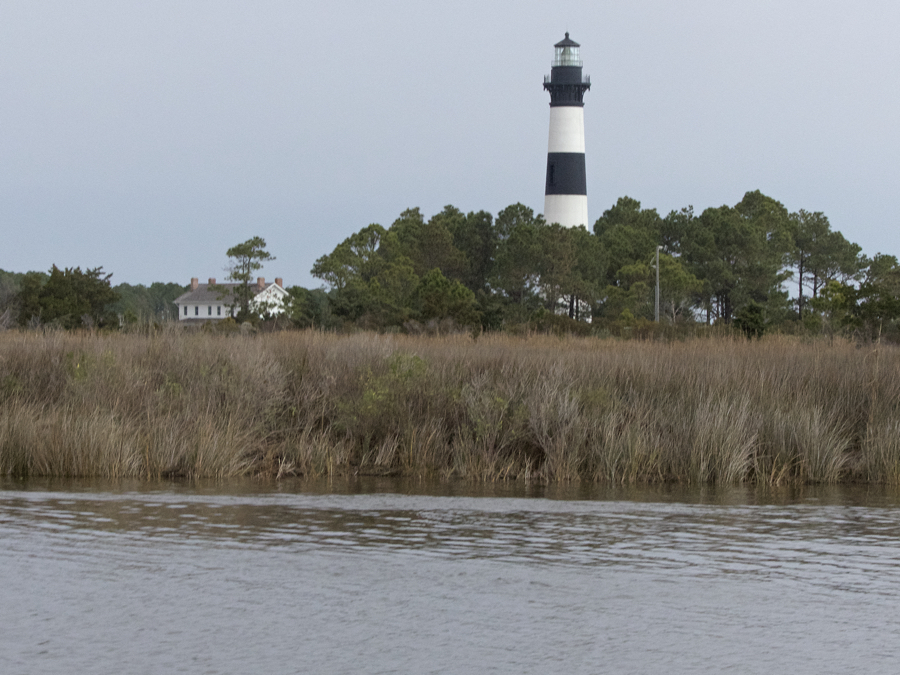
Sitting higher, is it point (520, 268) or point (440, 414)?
point (520, 268)

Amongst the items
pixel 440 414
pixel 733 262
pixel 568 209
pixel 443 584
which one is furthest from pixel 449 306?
pixel 443 584

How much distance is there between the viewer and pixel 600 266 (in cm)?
6072

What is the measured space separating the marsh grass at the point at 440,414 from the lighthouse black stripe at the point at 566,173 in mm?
45468

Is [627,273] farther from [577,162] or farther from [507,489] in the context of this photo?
[507,489]

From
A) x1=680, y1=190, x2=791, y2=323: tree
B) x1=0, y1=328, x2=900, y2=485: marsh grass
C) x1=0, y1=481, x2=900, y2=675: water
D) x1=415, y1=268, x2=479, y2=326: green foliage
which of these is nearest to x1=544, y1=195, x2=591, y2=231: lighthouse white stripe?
x1=680, y1=190, x2=791, y2=323: tree

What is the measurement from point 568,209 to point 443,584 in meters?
53.8

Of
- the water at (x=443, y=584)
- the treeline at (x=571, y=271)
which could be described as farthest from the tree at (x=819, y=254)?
the water at (x=443, y=584)

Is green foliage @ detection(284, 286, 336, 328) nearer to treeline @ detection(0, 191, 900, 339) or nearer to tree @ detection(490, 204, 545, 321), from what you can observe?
treeline @ detection(0, 191, 900, 339)

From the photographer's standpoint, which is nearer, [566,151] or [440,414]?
[440,414]

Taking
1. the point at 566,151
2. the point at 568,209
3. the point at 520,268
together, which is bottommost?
the point at 520,268

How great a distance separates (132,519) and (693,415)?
6655 mm

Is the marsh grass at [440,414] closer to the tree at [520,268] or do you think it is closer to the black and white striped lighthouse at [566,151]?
the tree at [520,268]

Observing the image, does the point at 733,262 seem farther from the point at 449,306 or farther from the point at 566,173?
the point at 449,306

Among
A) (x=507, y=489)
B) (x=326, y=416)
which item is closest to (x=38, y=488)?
(x=326, y=416)
